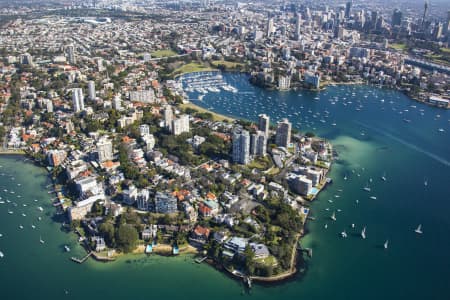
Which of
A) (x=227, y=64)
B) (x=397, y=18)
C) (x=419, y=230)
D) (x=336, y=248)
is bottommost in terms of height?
(x=336, y=248)

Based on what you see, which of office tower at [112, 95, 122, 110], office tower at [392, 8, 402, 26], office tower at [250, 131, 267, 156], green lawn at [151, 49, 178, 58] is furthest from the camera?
office tower at [392, 8, 402, 26]

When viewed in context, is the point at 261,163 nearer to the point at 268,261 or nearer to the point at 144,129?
the point at 144,129

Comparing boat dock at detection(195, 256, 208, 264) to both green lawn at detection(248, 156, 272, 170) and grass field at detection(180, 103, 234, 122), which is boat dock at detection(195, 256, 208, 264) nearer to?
green lawn at detection(248, 156, 272, 170)

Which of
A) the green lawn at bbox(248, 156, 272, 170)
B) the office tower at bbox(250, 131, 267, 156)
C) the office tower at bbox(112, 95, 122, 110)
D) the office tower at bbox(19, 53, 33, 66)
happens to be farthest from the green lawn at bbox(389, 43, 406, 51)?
the office tower at bbox(19, 53, 33, 66)

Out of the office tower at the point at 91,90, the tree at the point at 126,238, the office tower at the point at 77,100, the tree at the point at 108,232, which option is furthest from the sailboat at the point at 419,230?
the office tower at the point at 91,90

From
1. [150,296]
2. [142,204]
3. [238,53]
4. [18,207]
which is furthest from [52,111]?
[238,53]

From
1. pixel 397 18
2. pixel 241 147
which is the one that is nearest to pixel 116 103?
pixel 241 147
